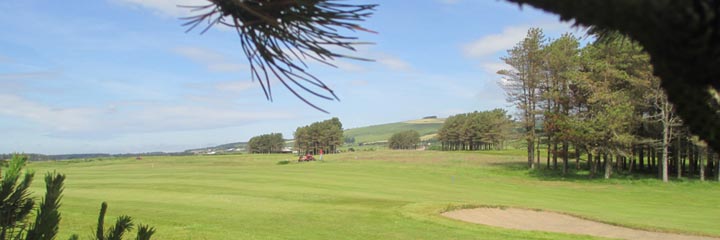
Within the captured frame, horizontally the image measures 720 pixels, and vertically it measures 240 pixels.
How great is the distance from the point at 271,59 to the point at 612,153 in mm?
40181

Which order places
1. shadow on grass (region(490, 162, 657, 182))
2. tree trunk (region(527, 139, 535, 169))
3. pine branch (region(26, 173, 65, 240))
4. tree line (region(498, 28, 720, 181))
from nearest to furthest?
pine branch (region(26, 173, 65, 240))
tree line (region(498, 28, 720, 181))
shadow on grass (region(490, 162, 657, 182))
tree trunk (region(527, 139, 535, 169))

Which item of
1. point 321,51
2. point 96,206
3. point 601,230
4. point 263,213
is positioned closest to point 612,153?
point 601,230

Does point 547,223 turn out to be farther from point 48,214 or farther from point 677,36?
point 677,36

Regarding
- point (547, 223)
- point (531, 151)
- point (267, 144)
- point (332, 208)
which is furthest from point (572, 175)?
point (267, 144)

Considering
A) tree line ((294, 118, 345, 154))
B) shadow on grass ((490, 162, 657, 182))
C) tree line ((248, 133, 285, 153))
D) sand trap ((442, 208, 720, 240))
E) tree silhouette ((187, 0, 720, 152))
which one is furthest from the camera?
tree line ((248, 133, 285, 153))

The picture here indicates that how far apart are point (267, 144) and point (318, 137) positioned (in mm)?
44149

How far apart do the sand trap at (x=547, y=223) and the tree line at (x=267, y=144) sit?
15363cm

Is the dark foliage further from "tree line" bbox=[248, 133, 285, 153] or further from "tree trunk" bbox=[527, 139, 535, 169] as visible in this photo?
"tree line" bbox=[248, 133, 285, 153]

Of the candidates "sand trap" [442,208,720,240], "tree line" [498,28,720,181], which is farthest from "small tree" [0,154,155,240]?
"tree line" [498,28,720,181]

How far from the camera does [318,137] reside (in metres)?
129

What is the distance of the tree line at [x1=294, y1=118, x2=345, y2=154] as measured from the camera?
12975 cm

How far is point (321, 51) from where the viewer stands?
5.32 ft

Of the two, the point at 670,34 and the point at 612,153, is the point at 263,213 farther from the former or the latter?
the point at 612,153

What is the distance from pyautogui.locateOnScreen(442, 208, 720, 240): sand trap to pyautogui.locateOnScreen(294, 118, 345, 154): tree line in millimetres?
112439
